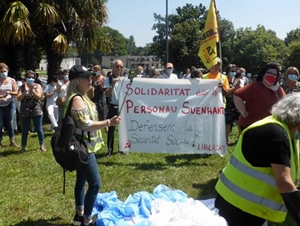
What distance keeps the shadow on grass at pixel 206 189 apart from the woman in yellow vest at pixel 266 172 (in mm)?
2490

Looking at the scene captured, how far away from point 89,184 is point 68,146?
1.73ft

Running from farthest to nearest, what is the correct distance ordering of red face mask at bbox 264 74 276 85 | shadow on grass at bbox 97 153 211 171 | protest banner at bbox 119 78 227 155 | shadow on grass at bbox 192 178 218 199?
protest banner at bbox 119 78 227 155
shadow on grass at bbox 97 153 211 171
shadow on grass at bbox 192 178 218 199
red face mask at bbox 264 74 276 85

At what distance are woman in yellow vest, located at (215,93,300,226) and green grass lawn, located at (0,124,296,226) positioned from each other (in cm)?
197

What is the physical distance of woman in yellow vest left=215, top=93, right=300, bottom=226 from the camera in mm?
2295

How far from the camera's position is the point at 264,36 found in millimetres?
56094

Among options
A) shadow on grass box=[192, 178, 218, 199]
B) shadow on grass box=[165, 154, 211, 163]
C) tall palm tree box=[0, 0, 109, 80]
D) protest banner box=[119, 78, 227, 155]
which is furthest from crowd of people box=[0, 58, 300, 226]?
tall palm tree box=[0, 0, 109, 80]

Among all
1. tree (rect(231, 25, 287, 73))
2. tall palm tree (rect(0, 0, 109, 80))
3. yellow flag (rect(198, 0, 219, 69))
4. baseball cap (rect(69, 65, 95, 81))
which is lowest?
baseball cap (rect(69, 65, 95, 81))

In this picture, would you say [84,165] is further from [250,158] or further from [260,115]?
[260,115]

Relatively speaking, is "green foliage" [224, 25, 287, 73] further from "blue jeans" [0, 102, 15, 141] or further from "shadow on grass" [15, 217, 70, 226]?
"shadow on grass" [15, 217, 70, 226]

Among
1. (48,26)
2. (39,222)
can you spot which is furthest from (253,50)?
(39,222)

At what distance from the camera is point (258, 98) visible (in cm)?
489

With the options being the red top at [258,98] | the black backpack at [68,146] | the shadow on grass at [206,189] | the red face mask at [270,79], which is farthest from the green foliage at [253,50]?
the black backpack at [68,146]

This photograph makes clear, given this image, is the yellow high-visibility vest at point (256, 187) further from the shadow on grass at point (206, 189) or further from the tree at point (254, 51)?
the tree at point (254, 51)

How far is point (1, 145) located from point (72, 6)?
225 inches
